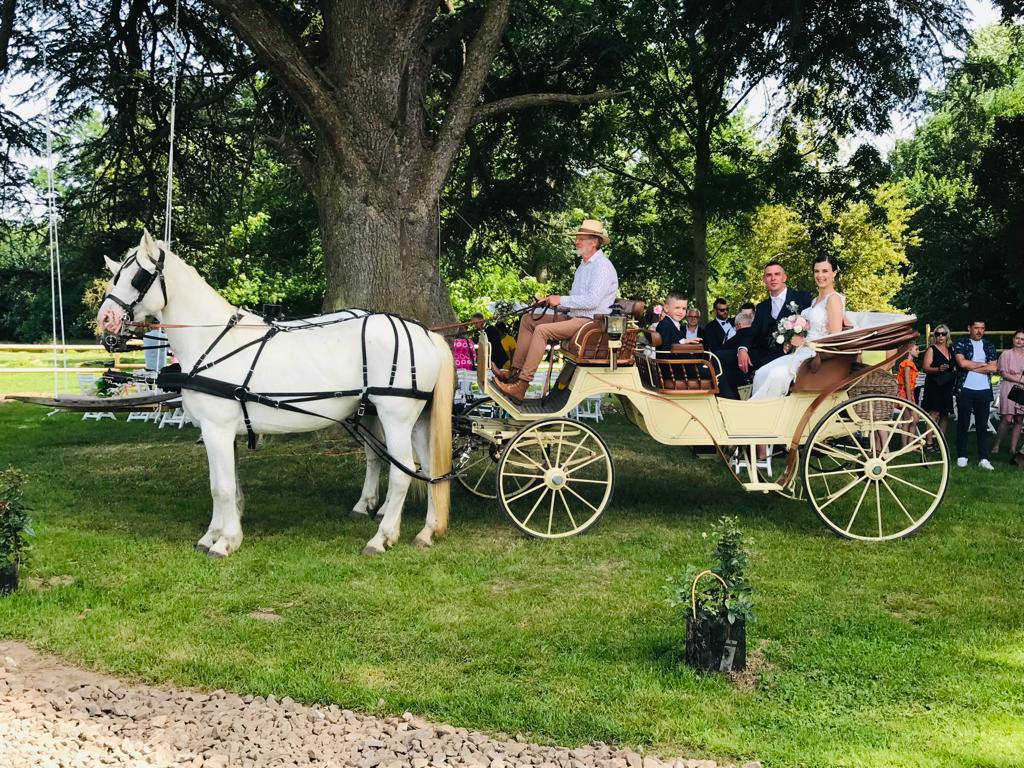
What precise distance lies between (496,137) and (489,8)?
4.83 m

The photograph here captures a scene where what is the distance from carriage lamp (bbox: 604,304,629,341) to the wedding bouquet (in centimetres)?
133

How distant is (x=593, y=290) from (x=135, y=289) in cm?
374

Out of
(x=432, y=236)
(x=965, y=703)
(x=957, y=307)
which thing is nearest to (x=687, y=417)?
(x=965, y=703)

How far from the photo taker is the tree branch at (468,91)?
11273 mm

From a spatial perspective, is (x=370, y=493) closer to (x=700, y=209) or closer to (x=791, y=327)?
(x=791, y=327)

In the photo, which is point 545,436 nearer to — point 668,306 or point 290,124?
point 668,306

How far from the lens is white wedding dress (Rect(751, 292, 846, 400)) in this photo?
26.7 ft

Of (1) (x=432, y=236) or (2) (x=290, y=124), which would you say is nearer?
(1) (x=432, y=236)

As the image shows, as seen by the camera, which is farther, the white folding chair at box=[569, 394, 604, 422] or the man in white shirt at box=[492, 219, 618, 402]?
the white folding chair at box=[569, 394, 604, 422]

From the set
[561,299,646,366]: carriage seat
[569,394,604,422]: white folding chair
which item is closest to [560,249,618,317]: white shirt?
[561,299,646,366]: carriage seat

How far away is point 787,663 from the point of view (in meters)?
5.16

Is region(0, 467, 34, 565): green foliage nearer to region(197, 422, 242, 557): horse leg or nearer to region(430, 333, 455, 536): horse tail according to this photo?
region(197, 422, 242, 557): horse leg

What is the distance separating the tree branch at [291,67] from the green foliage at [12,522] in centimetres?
579

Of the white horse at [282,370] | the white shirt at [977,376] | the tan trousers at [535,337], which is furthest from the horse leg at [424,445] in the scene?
the white shirt at [977,376]
